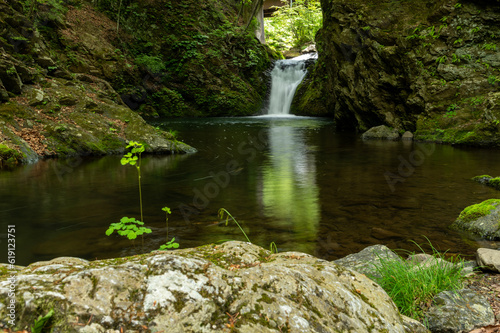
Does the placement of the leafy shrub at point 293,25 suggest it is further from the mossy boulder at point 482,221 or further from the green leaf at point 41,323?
the green leaf at point 41,323

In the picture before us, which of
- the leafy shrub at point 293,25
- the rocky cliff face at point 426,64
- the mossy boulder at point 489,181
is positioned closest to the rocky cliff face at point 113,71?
the mossy boulder at point 489,181

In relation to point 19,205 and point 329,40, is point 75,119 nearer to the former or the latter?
point 19,205

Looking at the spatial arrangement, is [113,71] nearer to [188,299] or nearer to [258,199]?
[258,199]

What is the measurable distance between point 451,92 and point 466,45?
72.6 inches

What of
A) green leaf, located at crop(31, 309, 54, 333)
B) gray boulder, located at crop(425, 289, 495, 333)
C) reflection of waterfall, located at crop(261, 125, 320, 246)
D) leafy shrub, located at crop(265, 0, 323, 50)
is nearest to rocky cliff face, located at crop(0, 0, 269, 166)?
reflection of waterfall, located at crop(261, 125, 320, 246)

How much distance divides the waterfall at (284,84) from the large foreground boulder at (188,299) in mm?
25099

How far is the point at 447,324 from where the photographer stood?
7.04 ft

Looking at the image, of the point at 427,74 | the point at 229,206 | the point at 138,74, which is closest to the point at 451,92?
the point at 427,74

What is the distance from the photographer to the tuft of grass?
2.37 metres

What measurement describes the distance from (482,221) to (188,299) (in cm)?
441

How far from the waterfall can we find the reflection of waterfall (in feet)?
48.3

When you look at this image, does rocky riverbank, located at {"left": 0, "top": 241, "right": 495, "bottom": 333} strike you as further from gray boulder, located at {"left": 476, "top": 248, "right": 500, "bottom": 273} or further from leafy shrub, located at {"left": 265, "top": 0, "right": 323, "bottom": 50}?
leafy shrub, located at {"left": 265, "top": 0, "right": 323, "bottom": 50}

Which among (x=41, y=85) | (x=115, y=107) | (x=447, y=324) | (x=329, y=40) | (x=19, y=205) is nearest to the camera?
(x=447, y=324)

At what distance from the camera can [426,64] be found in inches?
514
